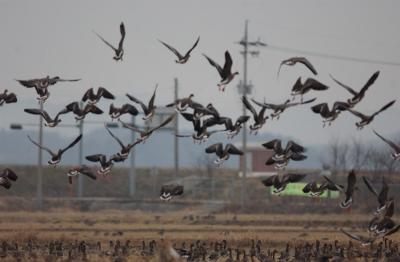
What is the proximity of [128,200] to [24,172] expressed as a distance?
29.8 metres

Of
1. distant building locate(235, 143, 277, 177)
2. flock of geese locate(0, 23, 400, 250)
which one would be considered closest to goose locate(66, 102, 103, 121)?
flock of geese locate(0, 23, 400, 250)

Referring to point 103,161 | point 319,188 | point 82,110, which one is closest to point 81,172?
point 103,161

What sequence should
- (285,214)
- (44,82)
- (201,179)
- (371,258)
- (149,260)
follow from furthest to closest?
(201,179) → (285,214) → (44,82) → (371,258) → (149,260)

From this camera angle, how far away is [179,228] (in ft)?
195

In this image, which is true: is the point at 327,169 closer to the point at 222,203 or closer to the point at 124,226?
the point at 222,203

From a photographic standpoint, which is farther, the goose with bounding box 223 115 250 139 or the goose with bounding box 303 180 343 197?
the goose with bounding box 223 115 250 139

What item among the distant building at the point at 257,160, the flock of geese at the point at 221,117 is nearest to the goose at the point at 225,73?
the flock of geese at the point at 221,117

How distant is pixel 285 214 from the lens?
77.1m

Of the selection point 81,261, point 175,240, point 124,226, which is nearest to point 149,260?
point 81,261

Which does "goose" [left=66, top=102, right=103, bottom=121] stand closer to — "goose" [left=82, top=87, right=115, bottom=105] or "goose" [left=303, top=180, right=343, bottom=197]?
"goose" [left=82, top=87, right=115, bottom=105]

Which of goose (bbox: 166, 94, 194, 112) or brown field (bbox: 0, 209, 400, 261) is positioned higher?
goose (bbox: 166, 94, 194, 112)

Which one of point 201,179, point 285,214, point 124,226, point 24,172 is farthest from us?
point 24,172

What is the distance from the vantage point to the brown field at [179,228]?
49.4 meters

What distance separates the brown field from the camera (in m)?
49.4
